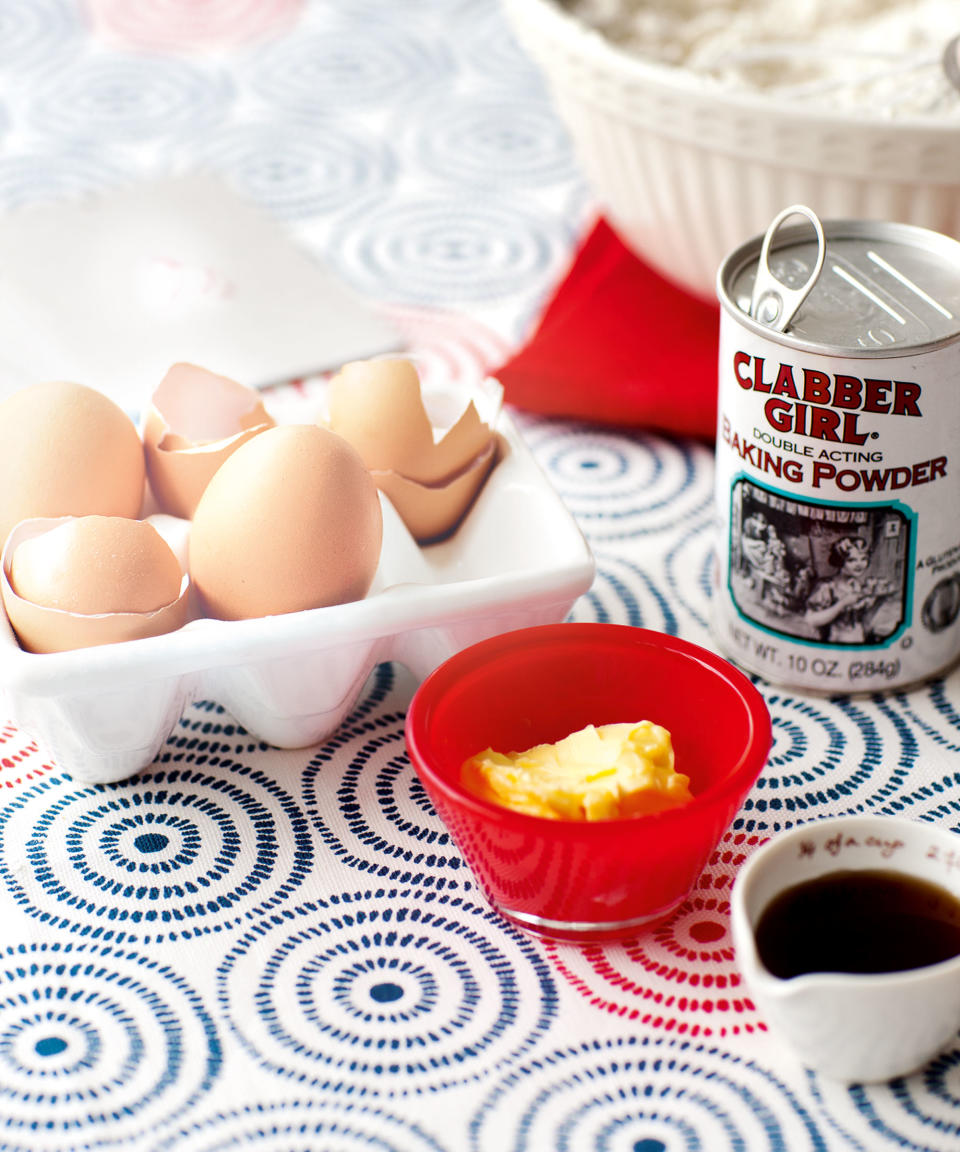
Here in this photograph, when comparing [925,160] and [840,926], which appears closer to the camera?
[840,926]

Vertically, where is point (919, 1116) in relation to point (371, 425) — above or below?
below

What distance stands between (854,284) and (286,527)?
31cm

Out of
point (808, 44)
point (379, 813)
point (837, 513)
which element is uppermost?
point (808, 44)

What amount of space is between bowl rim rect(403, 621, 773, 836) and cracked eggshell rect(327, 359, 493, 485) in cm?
12

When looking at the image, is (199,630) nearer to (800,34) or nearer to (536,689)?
(536,689)

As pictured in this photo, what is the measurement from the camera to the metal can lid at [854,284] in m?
0.66

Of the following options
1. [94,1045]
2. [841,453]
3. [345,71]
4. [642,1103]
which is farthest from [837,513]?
[345,71]

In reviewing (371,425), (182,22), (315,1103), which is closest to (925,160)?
(371,425)

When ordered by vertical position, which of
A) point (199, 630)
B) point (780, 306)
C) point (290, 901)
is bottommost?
point (290, 901)

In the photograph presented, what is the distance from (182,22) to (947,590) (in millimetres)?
1322

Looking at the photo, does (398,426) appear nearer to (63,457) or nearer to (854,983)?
(63,457)

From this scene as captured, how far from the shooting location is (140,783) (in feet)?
2.39

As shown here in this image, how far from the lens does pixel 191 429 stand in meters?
0.77

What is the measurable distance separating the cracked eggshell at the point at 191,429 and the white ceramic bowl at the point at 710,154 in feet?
1.09
